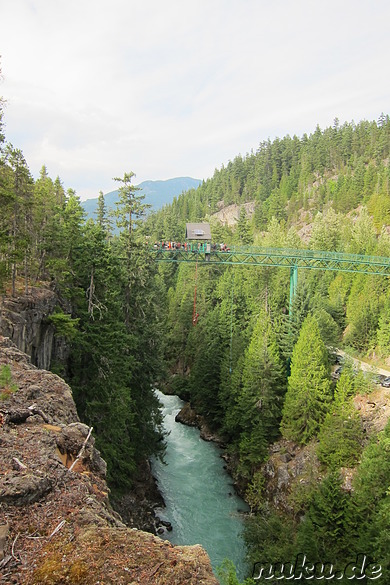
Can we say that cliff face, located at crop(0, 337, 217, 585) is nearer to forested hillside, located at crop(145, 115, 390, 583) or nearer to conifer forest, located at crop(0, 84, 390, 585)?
conifer forest, located at crop(0, 84, 390, 585)

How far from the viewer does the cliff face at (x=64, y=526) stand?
4391 mm

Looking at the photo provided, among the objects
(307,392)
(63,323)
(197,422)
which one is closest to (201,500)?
(307,392)

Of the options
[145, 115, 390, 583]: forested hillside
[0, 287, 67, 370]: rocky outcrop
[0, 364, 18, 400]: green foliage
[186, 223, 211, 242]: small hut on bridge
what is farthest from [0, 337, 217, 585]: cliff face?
[186, 223, 211, 242]: small hut on bridge

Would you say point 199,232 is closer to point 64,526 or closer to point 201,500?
point 201,500

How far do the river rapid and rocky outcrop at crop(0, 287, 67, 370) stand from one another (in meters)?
12.3

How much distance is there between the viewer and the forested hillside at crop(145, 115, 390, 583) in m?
19.8

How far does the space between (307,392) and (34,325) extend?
1928 cm

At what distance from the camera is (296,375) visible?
1150 inches

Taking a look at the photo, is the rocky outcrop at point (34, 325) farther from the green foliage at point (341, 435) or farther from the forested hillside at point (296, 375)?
the green foliage at point (341, 435)

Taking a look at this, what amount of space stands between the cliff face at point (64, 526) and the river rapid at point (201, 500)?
54.5 ft

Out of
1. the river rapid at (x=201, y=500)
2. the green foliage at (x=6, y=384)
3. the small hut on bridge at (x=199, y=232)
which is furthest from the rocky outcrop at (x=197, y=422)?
the green foliage at (x=6, y=384)

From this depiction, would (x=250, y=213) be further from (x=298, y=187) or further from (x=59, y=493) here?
(x=59, y=493)

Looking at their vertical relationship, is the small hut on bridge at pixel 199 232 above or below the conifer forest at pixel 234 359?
above

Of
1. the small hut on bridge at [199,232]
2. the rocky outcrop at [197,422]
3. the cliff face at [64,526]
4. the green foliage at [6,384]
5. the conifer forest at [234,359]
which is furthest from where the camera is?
the small hut on bridge at [199,232]
